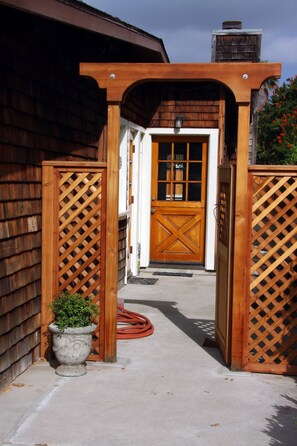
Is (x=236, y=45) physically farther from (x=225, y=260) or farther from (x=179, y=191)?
(x=225, y=260)

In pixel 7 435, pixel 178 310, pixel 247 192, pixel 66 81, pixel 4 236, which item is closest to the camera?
pixel 7 435

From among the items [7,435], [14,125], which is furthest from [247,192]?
[7,435]

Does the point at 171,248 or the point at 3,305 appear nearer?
the point at 3,305

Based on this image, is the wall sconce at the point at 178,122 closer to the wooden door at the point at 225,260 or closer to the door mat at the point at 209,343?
the wooden door at the point at 225,260

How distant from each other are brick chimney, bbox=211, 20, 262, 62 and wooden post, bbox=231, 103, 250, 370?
5545mm

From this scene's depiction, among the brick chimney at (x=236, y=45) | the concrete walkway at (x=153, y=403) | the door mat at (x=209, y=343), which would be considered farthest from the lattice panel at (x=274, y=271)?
the brick chimney at (x=236, y=45)

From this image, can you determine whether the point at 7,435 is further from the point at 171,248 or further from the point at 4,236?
the point at 171,248

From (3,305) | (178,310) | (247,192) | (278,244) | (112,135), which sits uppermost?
(112,135)

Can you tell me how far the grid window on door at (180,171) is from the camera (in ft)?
30.0

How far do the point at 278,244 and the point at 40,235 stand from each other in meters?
Result: 1.92

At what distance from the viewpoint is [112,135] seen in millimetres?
4535

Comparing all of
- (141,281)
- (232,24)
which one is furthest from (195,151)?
(232,24)

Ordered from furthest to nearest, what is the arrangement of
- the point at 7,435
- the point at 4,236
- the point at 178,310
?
1. the point at 178,310
2. the point at 4,236
3. the point at 7,435

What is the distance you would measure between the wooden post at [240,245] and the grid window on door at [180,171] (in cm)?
472
